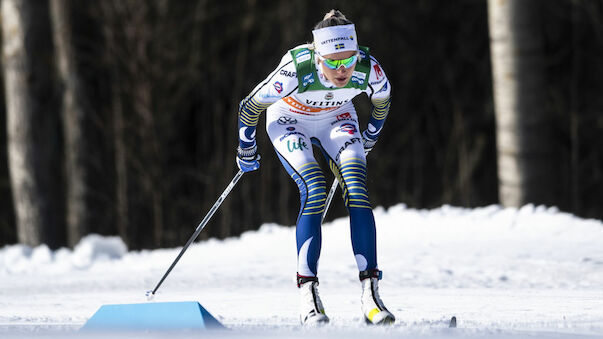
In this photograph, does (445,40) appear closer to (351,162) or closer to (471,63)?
(471,63)

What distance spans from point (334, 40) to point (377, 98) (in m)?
0.65

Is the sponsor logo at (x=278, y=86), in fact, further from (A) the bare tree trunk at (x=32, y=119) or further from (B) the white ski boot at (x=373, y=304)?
(A) the bare tree trunk at (x=32, y=119)

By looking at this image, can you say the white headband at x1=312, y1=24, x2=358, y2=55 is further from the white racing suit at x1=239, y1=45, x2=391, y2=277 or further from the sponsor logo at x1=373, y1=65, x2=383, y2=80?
the sponsor logo at x1=373, y1=65, x2=383, y2=80

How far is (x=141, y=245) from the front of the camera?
43.1 ft

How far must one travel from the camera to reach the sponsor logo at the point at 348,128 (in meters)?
4.68

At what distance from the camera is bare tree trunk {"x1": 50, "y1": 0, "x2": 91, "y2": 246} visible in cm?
1115

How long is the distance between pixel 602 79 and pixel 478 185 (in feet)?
8.74

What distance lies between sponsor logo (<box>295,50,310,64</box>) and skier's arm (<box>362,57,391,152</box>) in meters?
0.38

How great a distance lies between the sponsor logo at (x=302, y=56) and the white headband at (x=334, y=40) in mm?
74

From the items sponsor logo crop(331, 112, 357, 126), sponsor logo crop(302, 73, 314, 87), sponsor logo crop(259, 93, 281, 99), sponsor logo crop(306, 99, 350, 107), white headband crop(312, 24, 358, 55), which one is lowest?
sponsor logo crop(331, 112, 357, 126)

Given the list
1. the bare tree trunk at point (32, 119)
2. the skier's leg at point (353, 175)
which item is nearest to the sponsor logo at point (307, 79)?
the skier's leg at point (353, 175)

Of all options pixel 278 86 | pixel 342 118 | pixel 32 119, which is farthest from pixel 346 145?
pixel 32 119

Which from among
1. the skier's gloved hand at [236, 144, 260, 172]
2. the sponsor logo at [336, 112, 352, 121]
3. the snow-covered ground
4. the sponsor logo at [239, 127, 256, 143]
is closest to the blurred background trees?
the snow-covered ground

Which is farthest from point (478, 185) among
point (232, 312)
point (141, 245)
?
point (232, 312)
